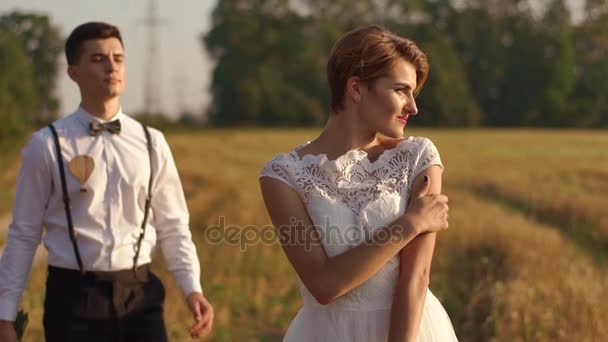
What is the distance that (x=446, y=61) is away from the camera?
69750 mm

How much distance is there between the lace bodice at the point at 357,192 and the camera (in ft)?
8.41

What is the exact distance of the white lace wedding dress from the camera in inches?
101

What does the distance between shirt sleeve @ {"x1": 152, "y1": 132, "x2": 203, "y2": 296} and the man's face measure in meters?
0.29

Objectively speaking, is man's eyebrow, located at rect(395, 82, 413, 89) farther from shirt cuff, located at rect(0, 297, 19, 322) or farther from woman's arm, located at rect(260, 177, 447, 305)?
shirt cuff, located at rect(0, 297, 19, 322)

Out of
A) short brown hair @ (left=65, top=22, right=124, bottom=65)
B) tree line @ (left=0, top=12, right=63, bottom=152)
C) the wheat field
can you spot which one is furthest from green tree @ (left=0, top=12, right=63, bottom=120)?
short brown hair @ (left=65, top=22, right=124, bottom=65)

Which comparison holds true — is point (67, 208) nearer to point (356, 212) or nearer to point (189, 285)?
point (189, 285)

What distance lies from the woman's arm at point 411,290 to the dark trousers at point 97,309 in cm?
141

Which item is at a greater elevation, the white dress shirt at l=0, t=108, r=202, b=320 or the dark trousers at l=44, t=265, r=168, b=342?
the white dress shirt at l=0, t=108, r=202, b=320

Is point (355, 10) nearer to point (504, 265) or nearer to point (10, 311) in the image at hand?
point (504, 265)

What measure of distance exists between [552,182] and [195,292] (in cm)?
1807

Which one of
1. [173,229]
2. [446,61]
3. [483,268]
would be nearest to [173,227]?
[173,229]

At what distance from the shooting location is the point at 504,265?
31.8 ft

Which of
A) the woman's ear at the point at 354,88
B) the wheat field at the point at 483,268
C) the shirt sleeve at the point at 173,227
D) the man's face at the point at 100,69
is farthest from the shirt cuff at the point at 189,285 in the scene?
the wheat field at the point at 483,268

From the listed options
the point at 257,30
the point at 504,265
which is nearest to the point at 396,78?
the point at 504,265
